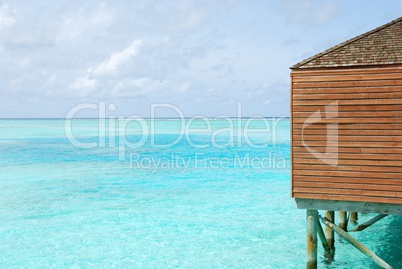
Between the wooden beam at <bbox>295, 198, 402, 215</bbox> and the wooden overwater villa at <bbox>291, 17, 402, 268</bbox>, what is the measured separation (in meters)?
0.02

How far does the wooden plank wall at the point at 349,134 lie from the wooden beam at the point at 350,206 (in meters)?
0.17

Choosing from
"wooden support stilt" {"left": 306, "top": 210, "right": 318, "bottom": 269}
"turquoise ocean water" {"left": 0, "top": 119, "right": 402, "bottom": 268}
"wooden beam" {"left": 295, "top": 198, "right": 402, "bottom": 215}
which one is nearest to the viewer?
"wooden beam" {"left": 295, "top": 198, "right": 402, "bottom": 215}

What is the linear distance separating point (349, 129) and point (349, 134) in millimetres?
103

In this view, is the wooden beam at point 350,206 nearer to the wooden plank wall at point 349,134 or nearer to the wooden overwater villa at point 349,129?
the wooden overwater villa at point 349,129

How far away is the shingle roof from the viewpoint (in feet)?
27.6

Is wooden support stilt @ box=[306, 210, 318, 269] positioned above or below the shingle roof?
below

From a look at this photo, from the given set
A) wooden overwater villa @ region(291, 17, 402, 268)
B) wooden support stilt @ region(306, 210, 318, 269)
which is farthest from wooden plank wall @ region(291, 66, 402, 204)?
wooden support stilt @ region(306, 210, 318, 269)

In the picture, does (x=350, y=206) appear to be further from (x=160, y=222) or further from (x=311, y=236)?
(x=160, y=222)

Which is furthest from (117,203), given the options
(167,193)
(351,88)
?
(351,88)

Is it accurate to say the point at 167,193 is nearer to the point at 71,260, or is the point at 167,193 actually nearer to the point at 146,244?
the point at 146,244

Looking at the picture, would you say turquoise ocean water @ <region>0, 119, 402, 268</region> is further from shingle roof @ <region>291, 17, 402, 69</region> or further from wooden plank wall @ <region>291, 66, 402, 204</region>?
shingle roof @ <region>291, 17, 402, 69</region>

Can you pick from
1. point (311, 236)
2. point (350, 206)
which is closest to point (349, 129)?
point (350, 206)

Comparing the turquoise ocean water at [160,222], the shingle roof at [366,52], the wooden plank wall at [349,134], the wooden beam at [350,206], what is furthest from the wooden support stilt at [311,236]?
the shingle roof at [366,52]

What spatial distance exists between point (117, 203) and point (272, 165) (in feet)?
54.2
